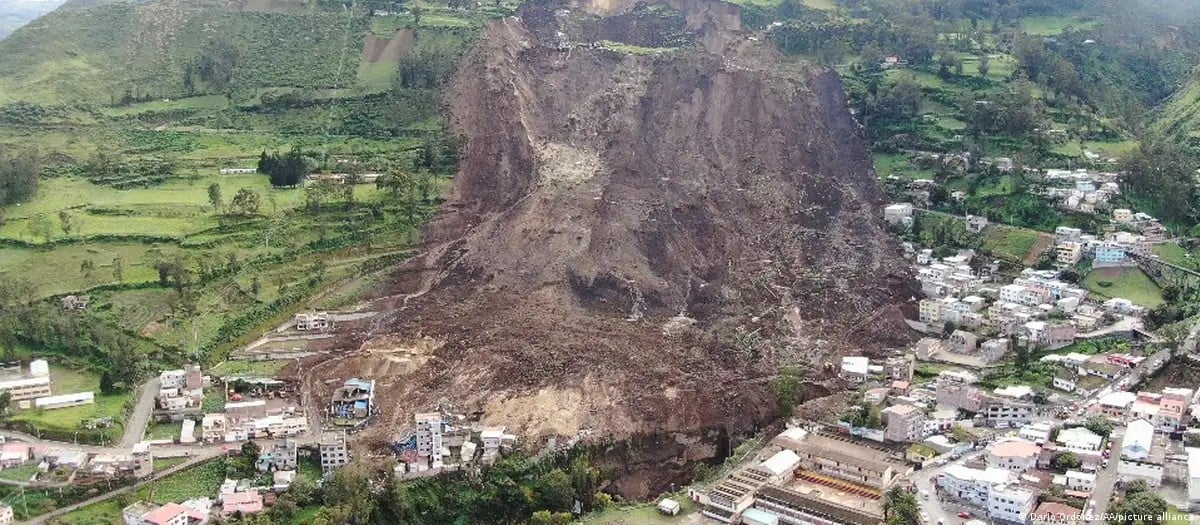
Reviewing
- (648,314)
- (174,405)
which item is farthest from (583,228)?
(174,405)

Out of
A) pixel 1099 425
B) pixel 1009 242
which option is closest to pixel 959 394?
pixel 1099 425

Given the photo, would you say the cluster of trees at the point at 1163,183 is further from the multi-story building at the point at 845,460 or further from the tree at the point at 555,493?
the tree at the point at 555,493

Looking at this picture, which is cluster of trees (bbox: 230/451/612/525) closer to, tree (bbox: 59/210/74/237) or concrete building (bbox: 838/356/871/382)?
concrete building (bbox: 838/356/871/382)

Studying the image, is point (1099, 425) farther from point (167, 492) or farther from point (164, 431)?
point (164, 431)

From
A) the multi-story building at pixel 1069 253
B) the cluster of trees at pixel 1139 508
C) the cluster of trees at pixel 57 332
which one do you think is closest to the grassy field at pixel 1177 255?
the multi-story building at pixel 1069 253

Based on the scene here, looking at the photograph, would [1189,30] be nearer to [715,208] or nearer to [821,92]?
[821,92]
